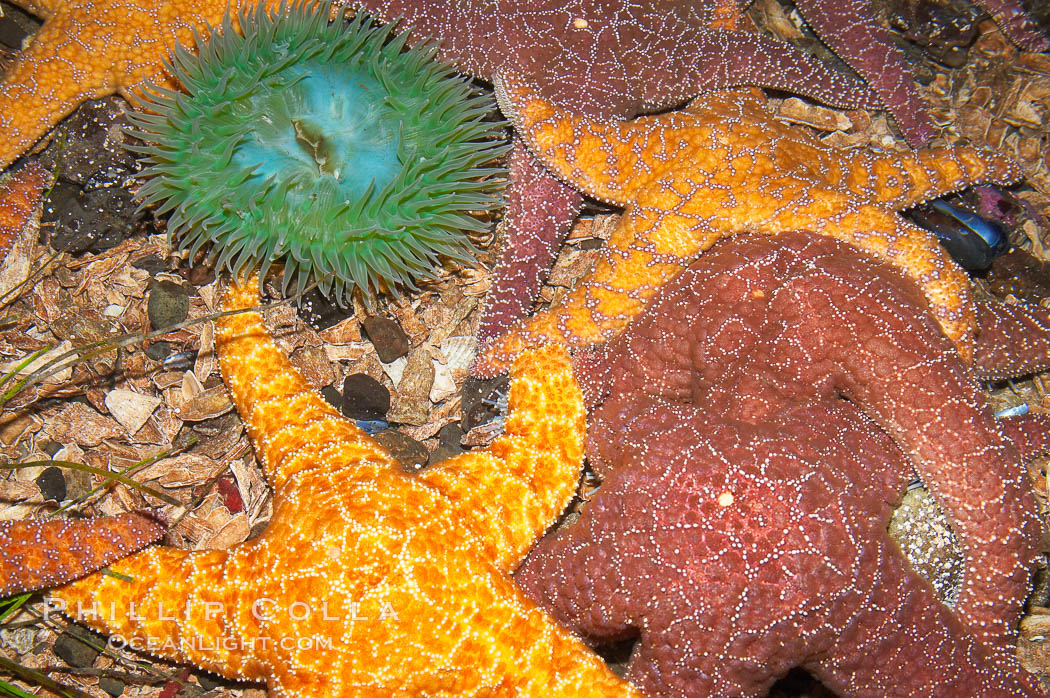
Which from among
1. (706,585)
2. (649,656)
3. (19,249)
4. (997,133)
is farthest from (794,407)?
(19,249)

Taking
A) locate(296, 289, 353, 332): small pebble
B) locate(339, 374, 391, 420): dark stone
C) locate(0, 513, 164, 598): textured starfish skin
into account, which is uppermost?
locate(296, 289, 353, 332): small pebble

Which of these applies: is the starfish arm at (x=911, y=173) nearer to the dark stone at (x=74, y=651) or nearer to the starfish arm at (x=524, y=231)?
the starfish arm at (x=524, y=231)

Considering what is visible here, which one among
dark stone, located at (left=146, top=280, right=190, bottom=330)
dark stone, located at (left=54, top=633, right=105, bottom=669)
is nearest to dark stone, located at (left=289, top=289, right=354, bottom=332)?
dark stone, located at (left=146, top=280, right=190, bottom=330)

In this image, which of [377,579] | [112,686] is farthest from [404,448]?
[112,686]

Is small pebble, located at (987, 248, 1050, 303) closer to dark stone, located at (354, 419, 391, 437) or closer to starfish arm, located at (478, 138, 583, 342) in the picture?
starfish arm, located at (478, 138, 583, 342)

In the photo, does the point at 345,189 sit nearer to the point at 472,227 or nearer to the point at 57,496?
the point at 472,227

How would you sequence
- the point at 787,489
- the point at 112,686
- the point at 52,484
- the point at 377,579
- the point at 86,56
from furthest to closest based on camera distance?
the point at 86,56 → the point at 52,484 → the point at 112,686 → the point at 787,489 → the point at 377,579

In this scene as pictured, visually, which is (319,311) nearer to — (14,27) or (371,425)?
(371,425)
